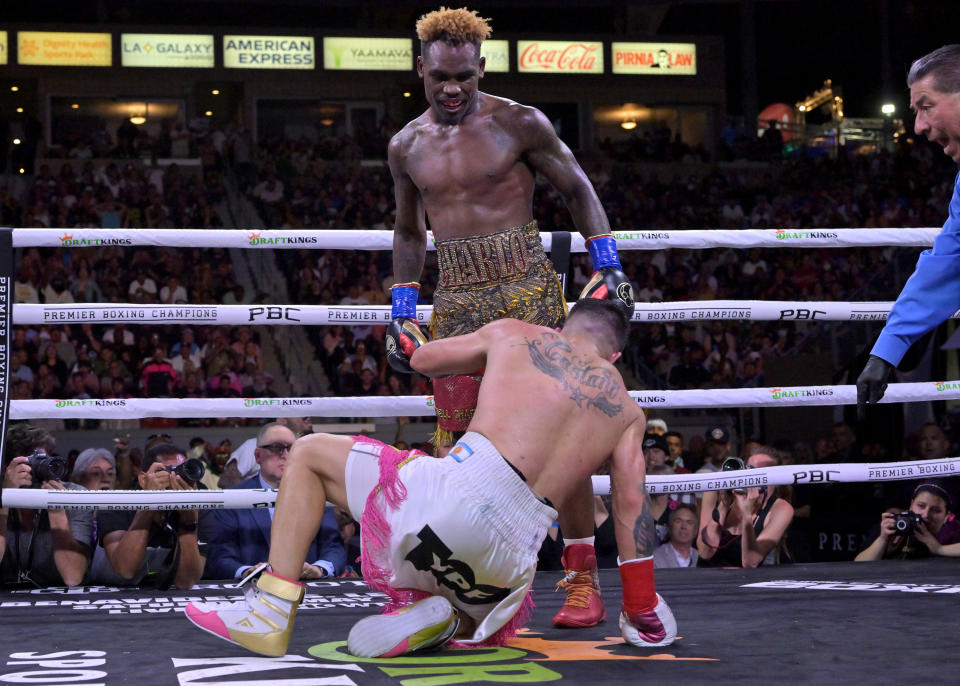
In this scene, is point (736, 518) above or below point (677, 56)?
below

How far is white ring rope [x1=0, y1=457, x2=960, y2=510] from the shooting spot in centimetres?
344

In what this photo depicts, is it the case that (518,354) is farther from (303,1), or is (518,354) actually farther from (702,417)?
(303,1)

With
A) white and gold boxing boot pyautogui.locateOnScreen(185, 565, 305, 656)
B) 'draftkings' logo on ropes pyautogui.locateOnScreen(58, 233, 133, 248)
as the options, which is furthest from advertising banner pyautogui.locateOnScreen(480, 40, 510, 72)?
white and gold boxing boot pyautogui.locateOnScreen(185, 565, 305, 656)

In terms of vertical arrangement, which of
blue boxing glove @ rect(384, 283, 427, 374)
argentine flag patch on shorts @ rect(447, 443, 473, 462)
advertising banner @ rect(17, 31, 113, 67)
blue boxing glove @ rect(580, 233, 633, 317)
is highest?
advertising banner @ rect(17, 31, 113, 67)

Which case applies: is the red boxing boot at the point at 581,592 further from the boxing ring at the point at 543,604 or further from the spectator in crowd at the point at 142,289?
the spectator in crowd at the point at 142,289

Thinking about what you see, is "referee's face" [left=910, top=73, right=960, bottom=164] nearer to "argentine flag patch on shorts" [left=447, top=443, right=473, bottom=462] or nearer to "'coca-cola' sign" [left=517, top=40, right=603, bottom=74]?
"argentine flag patch on shorts" [left=447, top=443, right=473, bottom=462]

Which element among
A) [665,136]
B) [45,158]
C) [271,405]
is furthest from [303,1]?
[271,405]

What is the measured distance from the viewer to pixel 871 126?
58.7 feet

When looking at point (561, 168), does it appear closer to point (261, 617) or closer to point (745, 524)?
point (261, 617)

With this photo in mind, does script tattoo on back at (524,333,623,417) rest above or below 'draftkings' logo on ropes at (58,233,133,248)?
below

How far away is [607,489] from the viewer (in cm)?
377

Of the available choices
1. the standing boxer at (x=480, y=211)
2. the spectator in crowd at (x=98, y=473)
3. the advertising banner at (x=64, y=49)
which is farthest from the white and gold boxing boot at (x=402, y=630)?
the advertising banner at (x=64, y=49)

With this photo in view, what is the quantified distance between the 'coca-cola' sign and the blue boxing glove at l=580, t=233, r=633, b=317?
1608 centimetres

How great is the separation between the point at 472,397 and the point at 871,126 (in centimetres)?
1678
